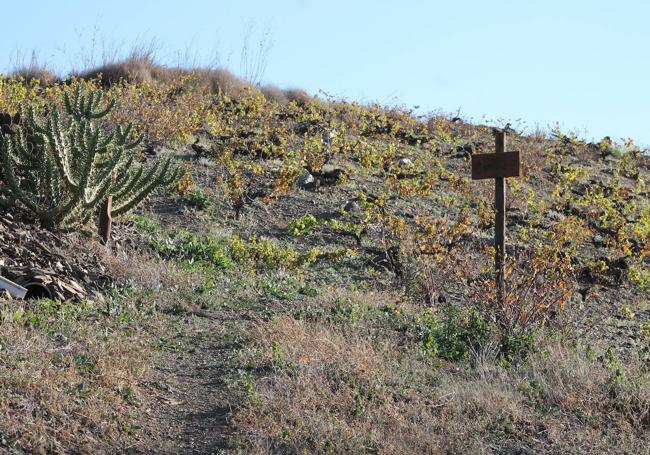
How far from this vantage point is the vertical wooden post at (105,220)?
10.0 meters

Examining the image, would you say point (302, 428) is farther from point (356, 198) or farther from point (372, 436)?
point (356, 198)

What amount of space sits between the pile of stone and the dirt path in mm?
1116

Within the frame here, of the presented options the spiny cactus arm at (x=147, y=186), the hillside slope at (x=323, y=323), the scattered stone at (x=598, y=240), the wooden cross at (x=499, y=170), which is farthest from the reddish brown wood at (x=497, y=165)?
the scattered stone at (x=598, y=240)

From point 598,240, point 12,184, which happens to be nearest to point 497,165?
point 12,184

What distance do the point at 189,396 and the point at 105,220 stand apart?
4168 millimetres

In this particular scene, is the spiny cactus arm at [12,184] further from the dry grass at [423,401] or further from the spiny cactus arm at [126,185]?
the dry grass at [423,401]

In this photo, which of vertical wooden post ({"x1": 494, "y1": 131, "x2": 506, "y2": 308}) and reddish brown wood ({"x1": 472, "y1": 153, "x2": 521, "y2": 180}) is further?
reddish brown wood ({"x1": 472, "y1": 153, "x2": 521, "y2": 180})

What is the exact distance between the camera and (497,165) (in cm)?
922

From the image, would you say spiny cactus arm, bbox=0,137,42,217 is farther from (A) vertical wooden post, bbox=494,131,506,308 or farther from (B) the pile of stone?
(A) vertical wooden post, bbox=494,131,506,308

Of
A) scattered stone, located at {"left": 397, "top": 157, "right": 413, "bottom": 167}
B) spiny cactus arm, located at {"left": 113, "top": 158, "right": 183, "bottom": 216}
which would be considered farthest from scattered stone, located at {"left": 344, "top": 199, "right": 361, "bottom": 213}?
spiny cactus arm, located at {"left": 113, "top": 158, "right": 183, "bottom": 216}

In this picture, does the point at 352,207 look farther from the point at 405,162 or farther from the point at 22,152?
the point at 22,152

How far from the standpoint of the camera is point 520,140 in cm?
2077

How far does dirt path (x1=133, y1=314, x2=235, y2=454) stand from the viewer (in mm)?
5621

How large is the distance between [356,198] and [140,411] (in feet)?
27.8
